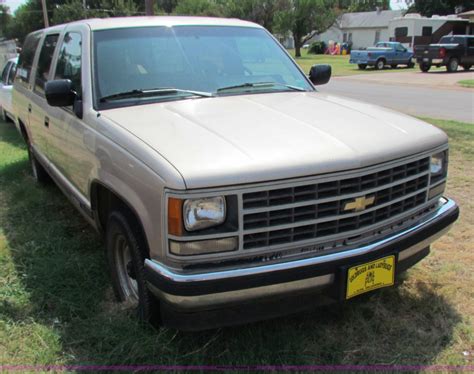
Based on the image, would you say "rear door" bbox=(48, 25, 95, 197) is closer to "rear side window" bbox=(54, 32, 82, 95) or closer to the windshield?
"rear side window" bbox=(54, 32, 82, 95)

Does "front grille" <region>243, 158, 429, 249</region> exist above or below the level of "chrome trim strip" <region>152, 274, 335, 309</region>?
above

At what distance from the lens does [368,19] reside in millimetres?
65375

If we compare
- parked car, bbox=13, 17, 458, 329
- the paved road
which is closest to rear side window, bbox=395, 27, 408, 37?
the paved road

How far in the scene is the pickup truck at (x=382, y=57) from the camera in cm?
3150

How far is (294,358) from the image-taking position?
2.82 metres

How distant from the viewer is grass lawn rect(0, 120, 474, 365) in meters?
2.82

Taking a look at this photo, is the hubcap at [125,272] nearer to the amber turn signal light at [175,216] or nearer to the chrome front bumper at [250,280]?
the chrome front bumper at [250,280]

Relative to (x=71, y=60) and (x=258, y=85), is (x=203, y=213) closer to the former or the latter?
(x=258, y=85)

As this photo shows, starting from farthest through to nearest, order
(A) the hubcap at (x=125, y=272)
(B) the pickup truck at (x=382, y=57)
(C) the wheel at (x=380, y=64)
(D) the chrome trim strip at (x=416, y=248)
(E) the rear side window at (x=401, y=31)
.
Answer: (E) the rear side window at (x=401, y=31) → (C) the wheel at (x=380, y=64) → (B) the pickup truck at (x=382, y=57) → (A) the hubcap at (x=125, y=272) → (D) the chrome trim strip at (x=416, y=248)

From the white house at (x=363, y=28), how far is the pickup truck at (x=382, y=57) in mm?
31109

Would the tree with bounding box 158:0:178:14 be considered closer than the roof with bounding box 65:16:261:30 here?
No

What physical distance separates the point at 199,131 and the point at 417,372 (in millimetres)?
1778

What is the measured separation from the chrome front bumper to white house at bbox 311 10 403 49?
208 feet

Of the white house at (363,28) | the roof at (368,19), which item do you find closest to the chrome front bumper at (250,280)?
the white house at (363,28)
